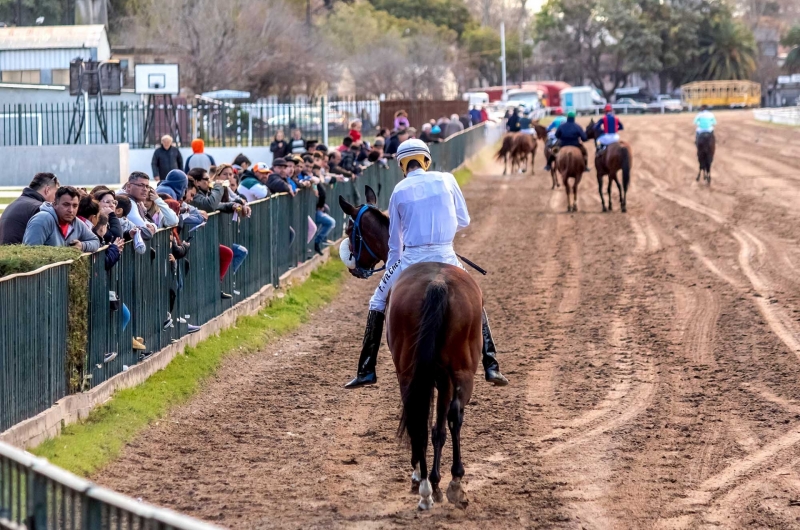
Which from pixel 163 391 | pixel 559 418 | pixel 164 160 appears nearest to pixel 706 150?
pixel 164 160

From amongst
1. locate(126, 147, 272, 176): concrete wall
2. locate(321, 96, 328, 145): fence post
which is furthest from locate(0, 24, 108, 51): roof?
locate(126, 147, 272, 176): concrete wall

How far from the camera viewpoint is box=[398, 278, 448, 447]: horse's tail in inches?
275

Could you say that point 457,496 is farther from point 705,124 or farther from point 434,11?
point 434,11

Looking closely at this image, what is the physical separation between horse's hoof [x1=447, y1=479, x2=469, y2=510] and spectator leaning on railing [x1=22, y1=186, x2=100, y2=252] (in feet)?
11.4

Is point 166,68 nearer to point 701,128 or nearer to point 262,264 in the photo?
point 701,128

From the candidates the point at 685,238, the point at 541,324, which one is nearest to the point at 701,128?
the point at 685,238

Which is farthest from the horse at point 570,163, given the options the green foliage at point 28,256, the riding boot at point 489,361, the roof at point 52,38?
the roof at point 52,38

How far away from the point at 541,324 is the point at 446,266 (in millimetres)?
5959

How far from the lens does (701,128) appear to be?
1178 inches

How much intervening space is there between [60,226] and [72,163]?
656 inches

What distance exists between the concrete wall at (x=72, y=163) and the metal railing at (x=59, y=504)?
69.1 feet

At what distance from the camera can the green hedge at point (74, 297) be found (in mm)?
8242

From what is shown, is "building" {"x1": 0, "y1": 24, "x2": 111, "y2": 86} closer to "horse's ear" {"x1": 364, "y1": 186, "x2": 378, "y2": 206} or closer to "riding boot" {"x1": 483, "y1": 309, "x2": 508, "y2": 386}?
"horse's ear" {"x1": 364, "y1": 186, "x2": 378, "y2": 206}

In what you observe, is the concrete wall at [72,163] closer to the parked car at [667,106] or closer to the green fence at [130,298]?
the green fence at [130,298]
